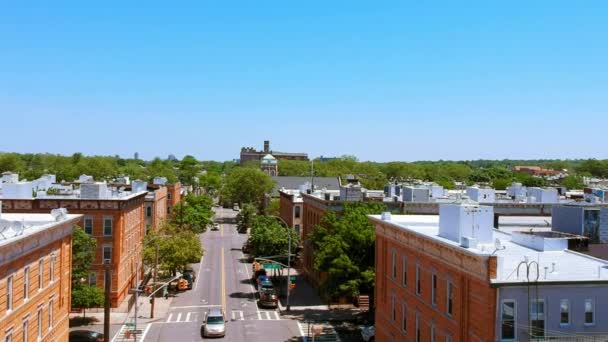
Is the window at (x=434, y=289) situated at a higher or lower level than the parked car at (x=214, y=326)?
higher

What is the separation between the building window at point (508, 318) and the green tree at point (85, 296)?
33.1 m

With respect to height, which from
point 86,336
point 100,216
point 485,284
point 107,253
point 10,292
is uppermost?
point 485,284

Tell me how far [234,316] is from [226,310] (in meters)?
2.44

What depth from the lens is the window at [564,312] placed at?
22.8 meters

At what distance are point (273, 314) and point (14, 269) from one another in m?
30.3

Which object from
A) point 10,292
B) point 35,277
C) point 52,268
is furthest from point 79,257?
point 10,292

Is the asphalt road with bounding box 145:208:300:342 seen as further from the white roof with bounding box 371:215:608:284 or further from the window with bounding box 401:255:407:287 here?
the white roof with bounding box 371:215:608:284

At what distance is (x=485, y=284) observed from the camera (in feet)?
74.2

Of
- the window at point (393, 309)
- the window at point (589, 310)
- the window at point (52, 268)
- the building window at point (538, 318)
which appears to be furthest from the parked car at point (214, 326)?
the window at point (589, 310)

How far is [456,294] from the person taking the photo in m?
25.6

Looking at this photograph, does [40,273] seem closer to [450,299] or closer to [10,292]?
[10,292]

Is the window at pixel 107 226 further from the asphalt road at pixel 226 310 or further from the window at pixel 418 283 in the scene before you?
the window at pixel 418 283

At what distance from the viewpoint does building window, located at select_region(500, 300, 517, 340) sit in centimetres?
2236

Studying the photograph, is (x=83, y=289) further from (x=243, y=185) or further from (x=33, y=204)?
(x=243, y=185)
